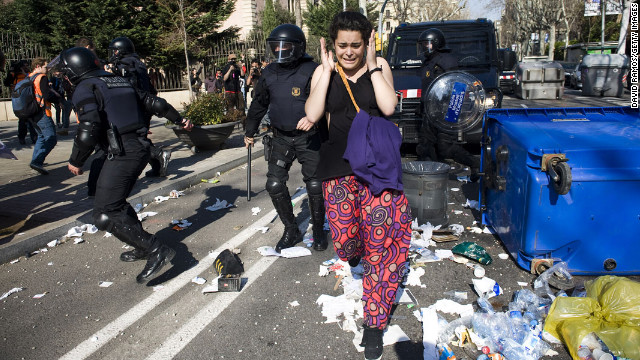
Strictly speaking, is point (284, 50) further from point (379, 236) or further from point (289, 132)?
point (379, 236)

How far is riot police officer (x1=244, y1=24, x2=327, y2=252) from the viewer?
4254 mm

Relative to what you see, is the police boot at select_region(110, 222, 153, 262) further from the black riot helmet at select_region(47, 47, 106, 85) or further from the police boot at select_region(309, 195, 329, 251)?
the police boot at select_region(309, 195, 329, 251)

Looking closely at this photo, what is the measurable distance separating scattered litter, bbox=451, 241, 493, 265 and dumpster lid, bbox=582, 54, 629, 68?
20.0 meters

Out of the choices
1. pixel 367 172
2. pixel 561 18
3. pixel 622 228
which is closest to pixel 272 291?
pixel 367 172

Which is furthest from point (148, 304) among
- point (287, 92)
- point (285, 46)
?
point (285, 46)

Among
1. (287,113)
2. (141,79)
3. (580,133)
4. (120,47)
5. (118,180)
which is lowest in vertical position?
(118,180)

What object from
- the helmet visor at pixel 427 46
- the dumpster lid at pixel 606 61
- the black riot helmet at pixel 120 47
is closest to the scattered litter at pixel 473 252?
the helmet visor at pixel 427 46

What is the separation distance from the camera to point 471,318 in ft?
10.4

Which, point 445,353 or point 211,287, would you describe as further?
point 211,287

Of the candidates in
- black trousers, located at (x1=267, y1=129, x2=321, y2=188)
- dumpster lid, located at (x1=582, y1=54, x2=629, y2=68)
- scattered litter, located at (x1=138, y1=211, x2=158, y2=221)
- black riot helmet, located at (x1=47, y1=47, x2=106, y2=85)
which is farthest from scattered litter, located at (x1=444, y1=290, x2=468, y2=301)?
dumpster lid, located at (x1=582, y1=54, x2=629, y2=68)

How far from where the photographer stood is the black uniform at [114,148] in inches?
148

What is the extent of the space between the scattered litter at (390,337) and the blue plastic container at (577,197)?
53.5 inches

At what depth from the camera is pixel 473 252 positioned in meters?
4.18

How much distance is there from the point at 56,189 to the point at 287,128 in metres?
4.41
